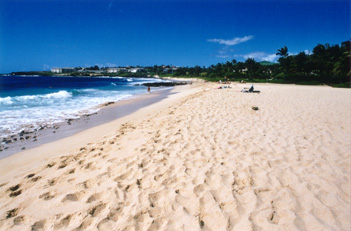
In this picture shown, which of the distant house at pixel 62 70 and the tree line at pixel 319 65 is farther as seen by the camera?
the distant house at pixel 62 70

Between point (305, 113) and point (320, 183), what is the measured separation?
6.23 metres

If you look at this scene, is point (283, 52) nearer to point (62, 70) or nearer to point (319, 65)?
point (319, 65)

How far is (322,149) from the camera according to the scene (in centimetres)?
439

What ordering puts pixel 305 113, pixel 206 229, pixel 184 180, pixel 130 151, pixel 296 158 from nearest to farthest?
pixel 206 229
pixel 184 180
pixel 296 158
pixel 130 151
pixel 305 113

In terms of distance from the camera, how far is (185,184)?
2.90 meters

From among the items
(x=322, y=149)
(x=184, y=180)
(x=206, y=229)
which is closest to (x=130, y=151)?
(x=184, y=180)

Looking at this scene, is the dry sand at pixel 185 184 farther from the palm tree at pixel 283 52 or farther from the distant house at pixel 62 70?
the distant house at pixel 62 70

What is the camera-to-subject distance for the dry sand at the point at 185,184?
2.25 meters

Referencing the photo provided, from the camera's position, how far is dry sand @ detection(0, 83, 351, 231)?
7.39 ft

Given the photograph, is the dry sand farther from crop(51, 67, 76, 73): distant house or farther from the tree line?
crop(51, 67, 76, 73): distant house

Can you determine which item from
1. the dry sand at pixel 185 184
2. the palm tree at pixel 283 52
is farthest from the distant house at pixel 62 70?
the dry sand at pixel 185 184

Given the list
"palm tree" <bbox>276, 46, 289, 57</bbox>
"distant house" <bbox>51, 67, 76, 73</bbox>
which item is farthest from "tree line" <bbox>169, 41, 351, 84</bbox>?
"distant house" <bbox>51, 67, 76, 73</bbox>

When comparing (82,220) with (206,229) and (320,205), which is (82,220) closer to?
(206,229)

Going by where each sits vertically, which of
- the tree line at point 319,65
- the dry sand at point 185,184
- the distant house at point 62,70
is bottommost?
the dry sand at point 185,184
